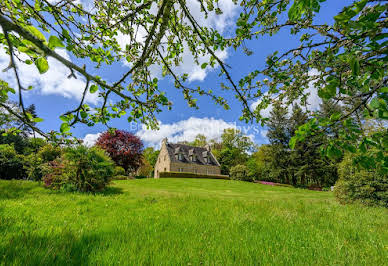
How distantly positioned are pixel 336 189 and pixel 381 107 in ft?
36.9

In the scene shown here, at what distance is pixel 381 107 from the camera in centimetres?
117

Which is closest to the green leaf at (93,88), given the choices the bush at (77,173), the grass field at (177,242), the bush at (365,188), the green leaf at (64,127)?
the green leaf at (64,127)

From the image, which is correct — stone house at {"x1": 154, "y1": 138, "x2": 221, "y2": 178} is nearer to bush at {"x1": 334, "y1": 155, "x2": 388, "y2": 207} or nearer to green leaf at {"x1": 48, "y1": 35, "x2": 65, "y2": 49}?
bush at {"x1": 334, "y1": 155, "x2": 388, "y2": 207}

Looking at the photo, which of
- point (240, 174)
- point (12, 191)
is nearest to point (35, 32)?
point (12, 191)

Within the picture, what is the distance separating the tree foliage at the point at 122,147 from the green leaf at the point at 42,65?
88.5 feet

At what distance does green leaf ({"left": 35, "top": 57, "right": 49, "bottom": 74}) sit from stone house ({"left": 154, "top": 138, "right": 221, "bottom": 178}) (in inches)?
1270

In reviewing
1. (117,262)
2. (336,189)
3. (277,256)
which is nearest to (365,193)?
(336,189)

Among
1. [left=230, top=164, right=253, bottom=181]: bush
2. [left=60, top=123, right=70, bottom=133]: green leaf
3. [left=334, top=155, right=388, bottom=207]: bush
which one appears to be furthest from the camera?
[left=230, top=164, right=253, bottom=181]: bush

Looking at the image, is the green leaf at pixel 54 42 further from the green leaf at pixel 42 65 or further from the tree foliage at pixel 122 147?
the tree foliage at pixel 122 147

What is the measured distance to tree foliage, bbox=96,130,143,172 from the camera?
84.6ft

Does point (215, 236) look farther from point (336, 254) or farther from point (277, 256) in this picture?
point (336, 254)

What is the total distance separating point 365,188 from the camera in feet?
26.7

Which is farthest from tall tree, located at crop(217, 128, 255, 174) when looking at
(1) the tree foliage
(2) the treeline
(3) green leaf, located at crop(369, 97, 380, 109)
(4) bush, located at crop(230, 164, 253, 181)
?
(3) green leaf, located at crop(369, 97, 380, 109)

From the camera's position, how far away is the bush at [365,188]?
26.0ft
